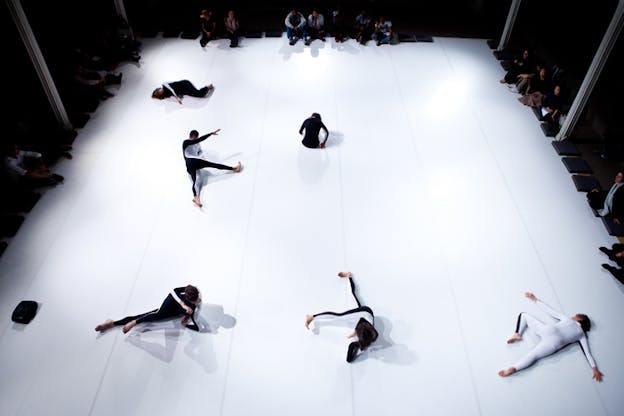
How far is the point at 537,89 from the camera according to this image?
7.62 m

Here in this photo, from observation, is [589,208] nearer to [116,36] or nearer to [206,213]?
[206,213]

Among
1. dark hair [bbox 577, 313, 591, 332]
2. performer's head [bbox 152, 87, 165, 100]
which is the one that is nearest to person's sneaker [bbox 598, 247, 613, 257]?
dark hair [bbox 577, 313, 591, 332]

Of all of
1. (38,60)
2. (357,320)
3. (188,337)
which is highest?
(38,60)

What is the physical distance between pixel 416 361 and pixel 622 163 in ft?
16.3

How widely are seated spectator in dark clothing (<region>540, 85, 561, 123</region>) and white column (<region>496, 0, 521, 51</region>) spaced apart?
104 inches

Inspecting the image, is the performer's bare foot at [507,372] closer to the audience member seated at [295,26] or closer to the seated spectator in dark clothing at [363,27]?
the seated spectator in dark clothing at [363,27]

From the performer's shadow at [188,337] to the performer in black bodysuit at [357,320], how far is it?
1010 mm

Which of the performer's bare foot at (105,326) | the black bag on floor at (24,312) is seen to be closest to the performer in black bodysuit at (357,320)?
the performer's bare foot at (105,326)

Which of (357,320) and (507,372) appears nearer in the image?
(507,372)

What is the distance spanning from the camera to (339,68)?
28.5 feet

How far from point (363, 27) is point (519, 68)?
358cm

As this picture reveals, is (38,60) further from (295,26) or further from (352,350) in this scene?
(352,350)

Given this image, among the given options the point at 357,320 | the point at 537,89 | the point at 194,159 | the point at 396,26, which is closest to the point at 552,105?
the point at 537,89

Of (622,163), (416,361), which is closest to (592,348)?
(416,361)
